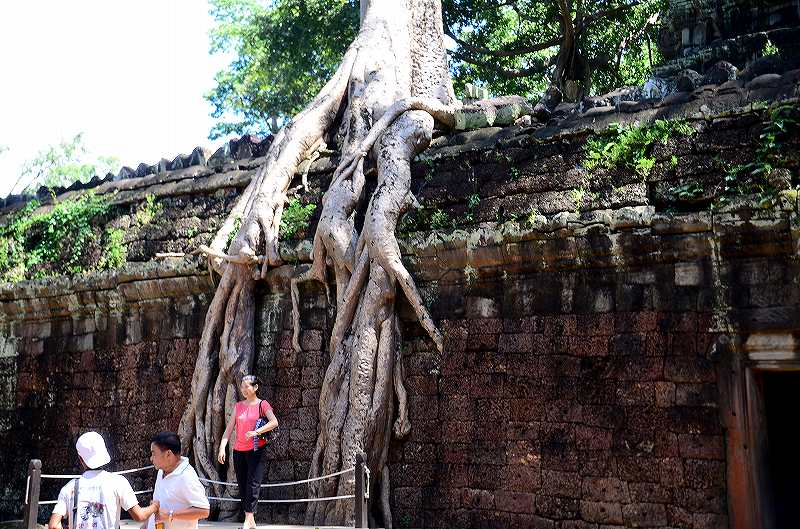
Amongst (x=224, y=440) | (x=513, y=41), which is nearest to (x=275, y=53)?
(x=513, y=41)

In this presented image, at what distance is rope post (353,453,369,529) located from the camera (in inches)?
246

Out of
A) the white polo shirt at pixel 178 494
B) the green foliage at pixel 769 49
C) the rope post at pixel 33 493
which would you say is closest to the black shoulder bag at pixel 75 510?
the white polo shirt at pixel 178 494

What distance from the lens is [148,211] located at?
969 cm

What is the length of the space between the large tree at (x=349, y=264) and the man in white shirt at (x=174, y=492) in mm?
2589

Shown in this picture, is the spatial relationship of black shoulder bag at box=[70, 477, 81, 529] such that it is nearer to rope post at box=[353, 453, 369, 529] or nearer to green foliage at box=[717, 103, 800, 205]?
rope post at box=[353, 453, 369, 529]

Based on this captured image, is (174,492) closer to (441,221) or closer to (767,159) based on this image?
(441,221)

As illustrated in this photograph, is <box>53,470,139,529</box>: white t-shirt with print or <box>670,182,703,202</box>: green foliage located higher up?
<box>670,182,703,202</box>: green foliage

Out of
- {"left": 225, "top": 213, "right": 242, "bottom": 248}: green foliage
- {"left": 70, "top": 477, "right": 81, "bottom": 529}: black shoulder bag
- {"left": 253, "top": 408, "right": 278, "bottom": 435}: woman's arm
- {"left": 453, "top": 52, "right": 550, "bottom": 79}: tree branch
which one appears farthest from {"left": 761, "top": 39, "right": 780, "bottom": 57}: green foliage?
{"left": 453, "top": 52, "right": 550, "bottom": 79}: tree branch

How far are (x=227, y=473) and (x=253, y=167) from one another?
9.48 ft

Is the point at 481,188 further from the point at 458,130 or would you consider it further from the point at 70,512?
the point at 70,512

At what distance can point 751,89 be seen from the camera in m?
6.79

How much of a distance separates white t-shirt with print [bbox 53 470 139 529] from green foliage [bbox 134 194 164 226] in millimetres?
5390

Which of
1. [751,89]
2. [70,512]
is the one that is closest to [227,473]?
[70,512]

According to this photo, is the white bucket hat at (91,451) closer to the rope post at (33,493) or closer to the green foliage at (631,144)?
the rope post at (33,493)
